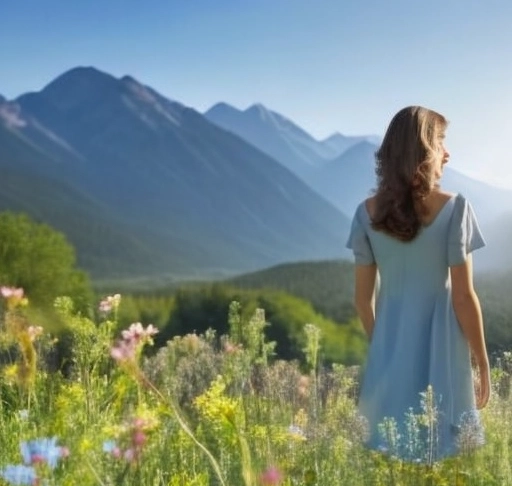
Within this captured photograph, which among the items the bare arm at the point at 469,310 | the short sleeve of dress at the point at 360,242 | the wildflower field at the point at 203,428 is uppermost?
the short sleeve of dress at the point at 360,242

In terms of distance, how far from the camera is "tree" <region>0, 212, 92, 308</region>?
29.8m

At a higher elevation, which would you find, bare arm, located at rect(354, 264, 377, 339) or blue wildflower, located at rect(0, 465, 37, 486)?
bare arm, located at rect(354, 264, 377, 339)

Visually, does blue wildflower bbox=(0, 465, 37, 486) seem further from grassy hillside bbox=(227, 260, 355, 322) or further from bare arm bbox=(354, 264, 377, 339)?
grassy hillside bbox=(227, 260, 355, 322)

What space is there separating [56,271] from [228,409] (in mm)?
29213

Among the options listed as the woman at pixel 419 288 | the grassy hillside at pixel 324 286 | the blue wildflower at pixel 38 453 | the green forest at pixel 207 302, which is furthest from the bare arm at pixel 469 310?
the grassy hillside at pixel 324 286

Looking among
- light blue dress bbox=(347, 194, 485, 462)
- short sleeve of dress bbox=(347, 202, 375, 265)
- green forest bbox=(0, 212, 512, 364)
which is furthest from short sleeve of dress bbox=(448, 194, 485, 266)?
green forest bbox=(0, 212, 512, 364)

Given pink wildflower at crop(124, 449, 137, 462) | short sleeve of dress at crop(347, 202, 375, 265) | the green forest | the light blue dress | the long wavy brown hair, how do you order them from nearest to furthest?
pink wildflower at crop(124, 449, 137, 462) → the long wavy brown hair → the light blue dress → short sleeve of dress at crop(347, 202, 375, 265) → the green forest

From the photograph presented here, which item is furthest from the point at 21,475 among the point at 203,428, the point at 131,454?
the point at 203,428

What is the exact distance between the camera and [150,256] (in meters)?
196

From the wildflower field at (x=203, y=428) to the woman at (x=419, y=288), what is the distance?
12 cm

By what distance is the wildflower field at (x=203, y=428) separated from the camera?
7.65ft

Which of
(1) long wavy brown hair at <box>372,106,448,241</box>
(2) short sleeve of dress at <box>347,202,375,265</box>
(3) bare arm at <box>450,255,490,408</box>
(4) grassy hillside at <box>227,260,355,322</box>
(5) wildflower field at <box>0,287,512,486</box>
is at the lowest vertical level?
(4) grassy hillside at <box>227,260,355,322</box>

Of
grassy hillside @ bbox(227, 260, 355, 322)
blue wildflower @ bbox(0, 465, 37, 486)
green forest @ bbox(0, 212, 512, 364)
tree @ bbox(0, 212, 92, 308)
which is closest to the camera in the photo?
blue wildflower @ bbox(0, 465, 37, 486)

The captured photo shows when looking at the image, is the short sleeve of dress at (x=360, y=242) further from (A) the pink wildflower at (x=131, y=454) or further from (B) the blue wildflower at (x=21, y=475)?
(B) the blue wildflower at (x=21, y=475)
